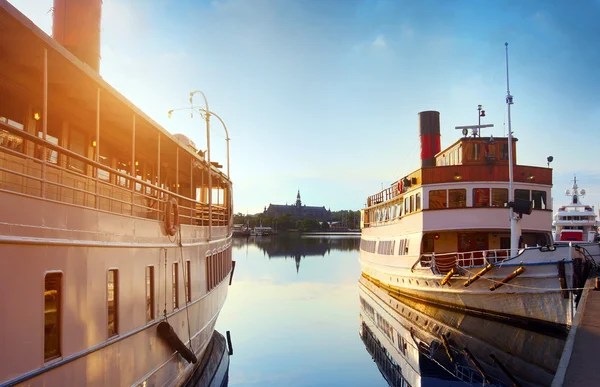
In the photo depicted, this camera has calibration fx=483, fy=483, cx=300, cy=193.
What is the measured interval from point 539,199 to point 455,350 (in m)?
10.4

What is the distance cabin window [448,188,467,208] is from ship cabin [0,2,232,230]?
1249 cm

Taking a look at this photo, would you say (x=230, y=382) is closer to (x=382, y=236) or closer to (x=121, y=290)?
(x=121, y=290)

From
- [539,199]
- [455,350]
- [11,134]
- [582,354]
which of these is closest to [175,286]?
[11,134]

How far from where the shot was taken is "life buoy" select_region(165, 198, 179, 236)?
1105cm

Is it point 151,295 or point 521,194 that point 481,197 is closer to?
point 521,194

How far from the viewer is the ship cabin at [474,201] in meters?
22.4

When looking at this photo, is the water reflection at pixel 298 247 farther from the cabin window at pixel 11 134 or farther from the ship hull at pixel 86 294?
the cabin window at pixel 11 134

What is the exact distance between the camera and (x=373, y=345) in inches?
754

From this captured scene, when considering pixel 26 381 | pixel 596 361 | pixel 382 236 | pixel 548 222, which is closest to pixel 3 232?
pixel 26 381

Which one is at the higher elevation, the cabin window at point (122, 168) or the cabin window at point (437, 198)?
the cabin window at point (122, 168)

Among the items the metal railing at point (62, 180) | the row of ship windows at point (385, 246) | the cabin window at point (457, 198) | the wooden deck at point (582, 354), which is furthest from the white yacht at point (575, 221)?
the metal railing at point (62, 180)

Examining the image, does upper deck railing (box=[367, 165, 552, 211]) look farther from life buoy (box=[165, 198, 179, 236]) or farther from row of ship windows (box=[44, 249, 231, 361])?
life buoy (box=[165, 198, 179, 236])

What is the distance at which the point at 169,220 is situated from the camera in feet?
36.4

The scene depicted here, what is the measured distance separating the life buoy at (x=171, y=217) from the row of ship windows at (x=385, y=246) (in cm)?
1665
